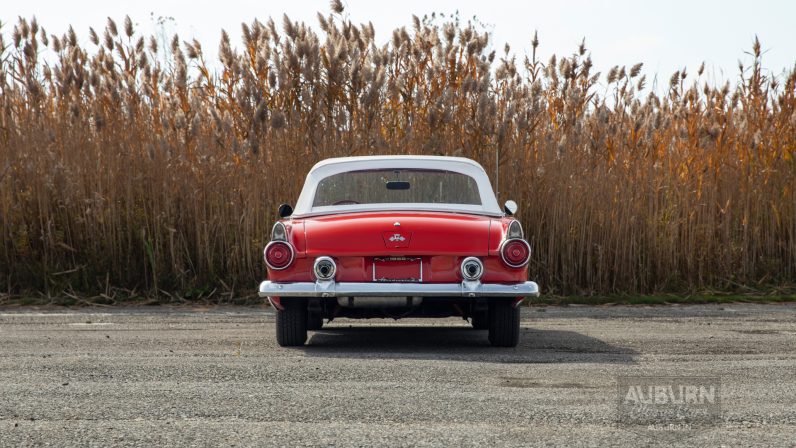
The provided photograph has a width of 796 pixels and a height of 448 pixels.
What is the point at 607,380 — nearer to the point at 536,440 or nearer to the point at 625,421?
the point at 625,421

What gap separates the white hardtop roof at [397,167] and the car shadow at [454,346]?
2.98ft

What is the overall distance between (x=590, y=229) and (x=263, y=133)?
332 cm

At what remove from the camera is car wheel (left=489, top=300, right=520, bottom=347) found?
7.59 meters

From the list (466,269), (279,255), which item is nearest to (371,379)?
(466,269)

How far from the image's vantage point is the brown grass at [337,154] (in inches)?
441

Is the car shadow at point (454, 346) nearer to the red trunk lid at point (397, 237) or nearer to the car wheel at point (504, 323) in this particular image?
the car wheel at point (504, 323)

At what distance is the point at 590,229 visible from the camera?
11227mm

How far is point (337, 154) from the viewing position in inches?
458

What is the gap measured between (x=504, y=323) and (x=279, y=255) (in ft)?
4.93

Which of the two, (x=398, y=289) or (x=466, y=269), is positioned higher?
(x=466, y=269)

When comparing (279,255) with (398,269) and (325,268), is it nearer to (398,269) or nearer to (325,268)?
(325,268)

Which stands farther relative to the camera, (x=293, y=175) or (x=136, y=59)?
(x=136, y=59)

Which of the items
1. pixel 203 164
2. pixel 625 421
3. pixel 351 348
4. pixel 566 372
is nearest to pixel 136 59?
pixel 203 164

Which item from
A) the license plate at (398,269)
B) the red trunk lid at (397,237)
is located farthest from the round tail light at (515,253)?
the license plate at (398,269)
